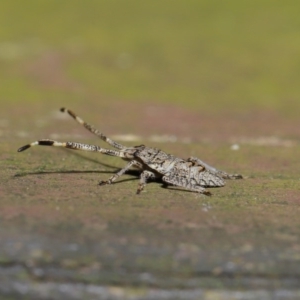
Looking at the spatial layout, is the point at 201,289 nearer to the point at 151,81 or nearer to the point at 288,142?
the point at 288,142

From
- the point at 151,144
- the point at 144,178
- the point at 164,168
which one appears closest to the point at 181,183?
the point at 144,178

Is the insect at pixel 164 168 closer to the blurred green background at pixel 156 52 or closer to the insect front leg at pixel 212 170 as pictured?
the insect front leg at pixel 212 170

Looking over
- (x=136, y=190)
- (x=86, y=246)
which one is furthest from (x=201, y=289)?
(x=136, y=190)

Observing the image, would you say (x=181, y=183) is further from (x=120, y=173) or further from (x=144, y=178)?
(x=120, y=173)

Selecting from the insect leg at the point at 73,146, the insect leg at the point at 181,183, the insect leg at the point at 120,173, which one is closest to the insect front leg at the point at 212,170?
the insect leg at the point at 181,183

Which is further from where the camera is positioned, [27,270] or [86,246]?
[86,246]

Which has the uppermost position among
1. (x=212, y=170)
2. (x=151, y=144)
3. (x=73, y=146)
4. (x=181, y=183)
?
(x=151, y=144)
